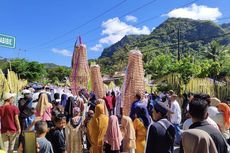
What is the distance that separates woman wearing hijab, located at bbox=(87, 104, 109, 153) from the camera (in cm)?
680

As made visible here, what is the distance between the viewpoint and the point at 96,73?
11289 millimetres

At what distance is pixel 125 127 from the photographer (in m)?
6.38

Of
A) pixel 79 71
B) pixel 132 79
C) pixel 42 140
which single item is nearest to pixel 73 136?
pixel 132 79

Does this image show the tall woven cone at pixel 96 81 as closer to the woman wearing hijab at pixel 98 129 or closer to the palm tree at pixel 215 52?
the woman wearing hijab at pixel 98 129

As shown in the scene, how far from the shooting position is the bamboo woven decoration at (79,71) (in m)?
11.5

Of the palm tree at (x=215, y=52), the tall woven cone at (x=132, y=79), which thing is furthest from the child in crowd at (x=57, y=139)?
the palm tree at (x=215, y=52)

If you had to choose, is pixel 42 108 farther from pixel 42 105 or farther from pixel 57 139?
pixel 57 139

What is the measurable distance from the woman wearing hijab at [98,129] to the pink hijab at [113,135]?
0.17 meters

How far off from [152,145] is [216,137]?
126 cm

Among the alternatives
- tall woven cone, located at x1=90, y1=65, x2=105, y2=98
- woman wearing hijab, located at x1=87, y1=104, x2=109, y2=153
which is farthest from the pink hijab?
tall woven cone, located at x1=90, y1=65, x2=105, y2=98

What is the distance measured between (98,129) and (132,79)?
6.94 feet

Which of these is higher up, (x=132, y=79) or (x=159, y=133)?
(x=132, y=79)

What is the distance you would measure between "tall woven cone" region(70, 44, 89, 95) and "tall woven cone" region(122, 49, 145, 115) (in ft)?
10.3

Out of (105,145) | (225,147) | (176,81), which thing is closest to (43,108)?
(105,145)
